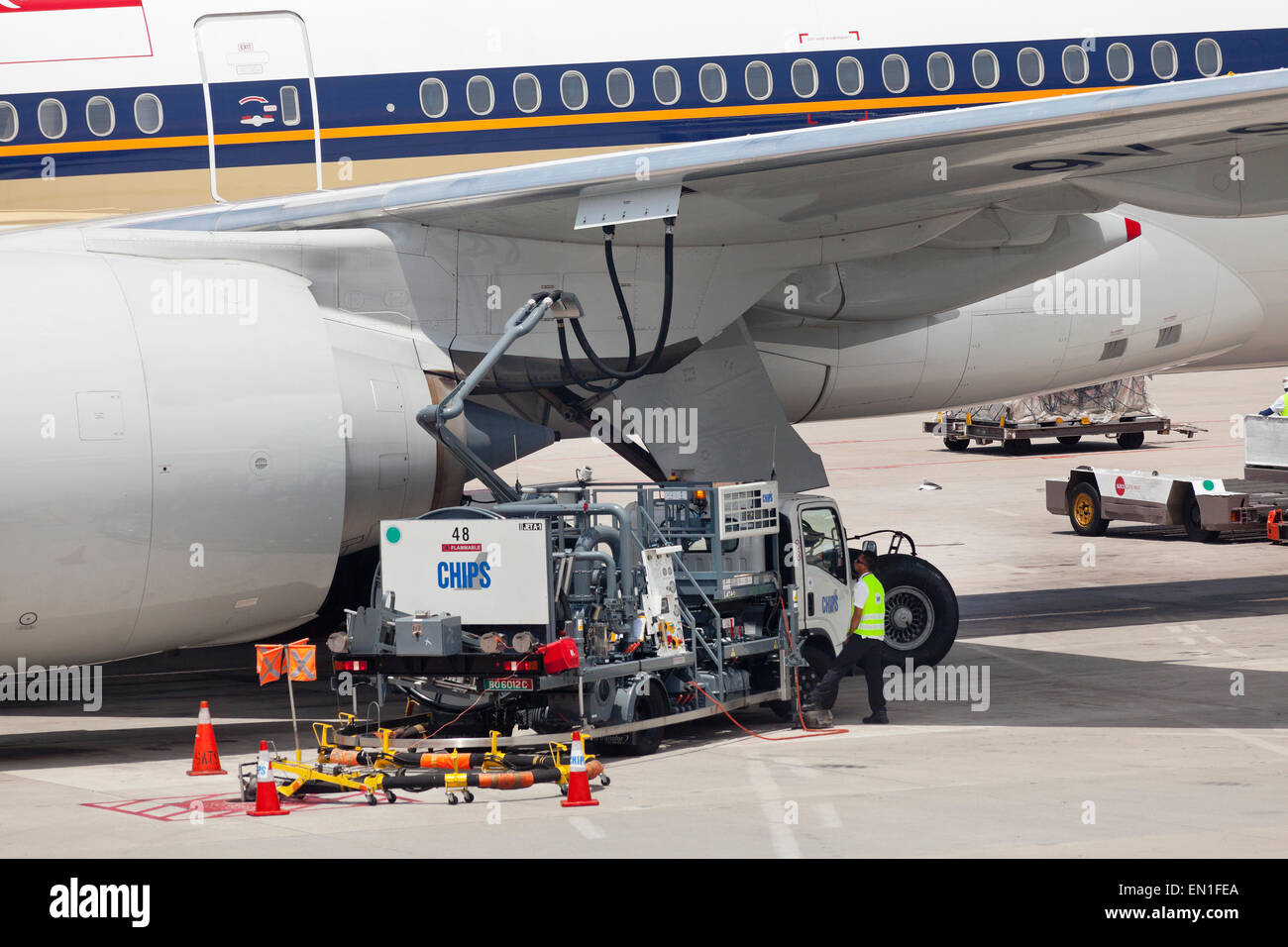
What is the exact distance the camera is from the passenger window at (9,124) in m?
14.9

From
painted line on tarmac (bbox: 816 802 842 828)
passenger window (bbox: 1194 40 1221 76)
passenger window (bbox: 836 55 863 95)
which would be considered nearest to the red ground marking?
painted line on tarmac (bbox: 816 802 842 828)

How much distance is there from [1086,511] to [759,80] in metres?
11.6

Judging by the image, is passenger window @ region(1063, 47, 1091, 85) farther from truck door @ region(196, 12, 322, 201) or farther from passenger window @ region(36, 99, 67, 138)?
passenger window @ region(36, 99, 67, 138)

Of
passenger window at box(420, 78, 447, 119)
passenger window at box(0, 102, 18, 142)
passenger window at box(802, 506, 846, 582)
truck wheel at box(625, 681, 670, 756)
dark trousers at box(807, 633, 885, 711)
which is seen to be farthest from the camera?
passenger window at box(420, 78, 447, 119)

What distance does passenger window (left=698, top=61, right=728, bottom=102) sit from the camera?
599 inches

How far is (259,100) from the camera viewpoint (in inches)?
589

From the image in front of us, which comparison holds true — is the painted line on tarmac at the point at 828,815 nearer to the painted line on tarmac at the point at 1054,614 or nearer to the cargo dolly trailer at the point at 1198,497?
the painted line on tarmac at the point at 1054,614

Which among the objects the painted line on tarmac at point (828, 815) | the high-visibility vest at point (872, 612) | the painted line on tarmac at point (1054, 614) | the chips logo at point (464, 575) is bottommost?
the painted line on tarmac at point (828, 815)

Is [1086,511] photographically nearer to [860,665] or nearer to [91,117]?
[860,665]

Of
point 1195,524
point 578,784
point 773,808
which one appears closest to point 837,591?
point 773,808

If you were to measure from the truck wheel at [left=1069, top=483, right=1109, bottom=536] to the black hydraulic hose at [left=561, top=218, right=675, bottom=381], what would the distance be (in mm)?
12021

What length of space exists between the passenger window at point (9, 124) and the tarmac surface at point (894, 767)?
5.15 m

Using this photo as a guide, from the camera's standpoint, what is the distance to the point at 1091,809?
379 inches

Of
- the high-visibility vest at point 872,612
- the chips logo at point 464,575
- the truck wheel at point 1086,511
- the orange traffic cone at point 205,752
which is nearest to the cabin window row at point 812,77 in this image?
the high-visibility vest at point 872,612
